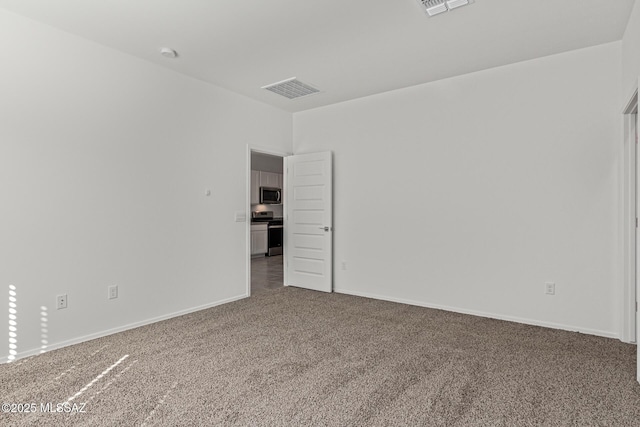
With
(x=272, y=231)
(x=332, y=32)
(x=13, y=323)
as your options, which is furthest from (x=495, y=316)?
(x=272, y=231)

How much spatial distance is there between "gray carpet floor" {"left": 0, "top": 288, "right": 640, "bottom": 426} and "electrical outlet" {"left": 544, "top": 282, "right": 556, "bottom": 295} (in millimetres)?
368

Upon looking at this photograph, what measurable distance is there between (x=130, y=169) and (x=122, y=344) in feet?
5.34

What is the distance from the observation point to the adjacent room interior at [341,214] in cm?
236

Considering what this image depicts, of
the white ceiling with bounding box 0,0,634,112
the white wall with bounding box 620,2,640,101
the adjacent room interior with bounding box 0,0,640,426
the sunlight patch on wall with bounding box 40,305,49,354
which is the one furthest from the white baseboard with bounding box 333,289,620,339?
the sunlight patch on wall with bounding box 40,305,49,354

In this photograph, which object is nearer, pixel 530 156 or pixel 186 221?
pixel 530 156

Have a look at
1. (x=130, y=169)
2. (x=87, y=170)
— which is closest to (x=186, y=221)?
(x=130, y=169)

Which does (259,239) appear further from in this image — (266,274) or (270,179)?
(266,274)

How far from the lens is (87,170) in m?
3.24

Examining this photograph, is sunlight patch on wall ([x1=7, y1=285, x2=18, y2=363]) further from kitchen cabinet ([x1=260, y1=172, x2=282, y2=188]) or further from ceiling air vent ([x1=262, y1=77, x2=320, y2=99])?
kitchen cabinet ([x1=260, y1=172, x2=282, y2=188])

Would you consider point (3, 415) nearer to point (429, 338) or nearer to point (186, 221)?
point (186, 221)

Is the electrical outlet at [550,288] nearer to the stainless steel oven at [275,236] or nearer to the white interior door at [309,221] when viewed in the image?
the white interior door at [309,221]

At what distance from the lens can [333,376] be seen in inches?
97.3

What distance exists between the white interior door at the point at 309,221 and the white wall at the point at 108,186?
963mm

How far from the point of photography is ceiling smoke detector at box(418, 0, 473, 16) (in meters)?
2.66
